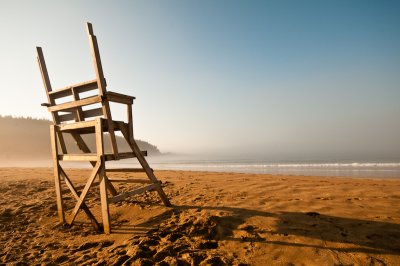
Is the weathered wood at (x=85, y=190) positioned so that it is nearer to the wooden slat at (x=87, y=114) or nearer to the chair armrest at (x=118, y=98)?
the wooden slat at (x=87, y=114)

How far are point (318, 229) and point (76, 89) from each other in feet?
17.0

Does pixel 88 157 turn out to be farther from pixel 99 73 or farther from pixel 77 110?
pixel 99 73

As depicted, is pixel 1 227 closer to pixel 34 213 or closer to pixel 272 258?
pixel 34 213

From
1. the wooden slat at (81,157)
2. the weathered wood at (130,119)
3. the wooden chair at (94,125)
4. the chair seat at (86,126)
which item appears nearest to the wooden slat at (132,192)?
the wooden chair at (94,125)

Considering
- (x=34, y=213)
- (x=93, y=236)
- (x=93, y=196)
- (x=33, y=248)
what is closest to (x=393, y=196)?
(x=93, y=236)

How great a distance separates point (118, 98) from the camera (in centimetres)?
432

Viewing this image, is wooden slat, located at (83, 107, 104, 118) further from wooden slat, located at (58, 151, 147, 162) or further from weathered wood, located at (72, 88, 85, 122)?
wooden slat, located at (58, 151, 147, 162)

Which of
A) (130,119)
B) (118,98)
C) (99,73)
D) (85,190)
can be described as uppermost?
(99,73)

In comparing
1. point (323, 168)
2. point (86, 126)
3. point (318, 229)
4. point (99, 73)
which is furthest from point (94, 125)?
point (323, 168)

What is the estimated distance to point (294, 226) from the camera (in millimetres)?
3830

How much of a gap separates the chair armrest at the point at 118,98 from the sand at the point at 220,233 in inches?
97.5

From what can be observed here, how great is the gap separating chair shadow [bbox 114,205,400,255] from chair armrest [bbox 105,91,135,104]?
248 cm

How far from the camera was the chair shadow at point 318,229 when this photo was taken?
309cm

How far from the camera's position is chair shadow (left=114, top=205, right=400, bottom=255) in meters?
3.09
